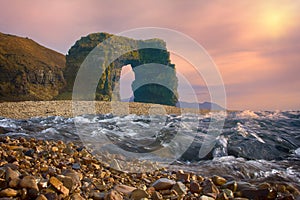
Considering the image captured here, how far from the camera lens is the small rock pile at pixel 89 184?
10.2 feet

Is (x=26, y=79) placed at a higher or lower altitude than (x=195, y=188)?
higher

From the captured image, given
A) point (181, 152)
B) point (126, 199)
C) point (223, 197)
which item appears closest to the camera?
point (126, 199)

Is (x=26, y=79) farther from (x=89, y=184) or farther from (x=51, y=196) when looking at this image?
(x=51, y=196)

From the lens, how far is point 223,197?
3725 millimetres

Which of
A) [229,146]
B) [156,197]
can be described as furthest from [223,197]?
[229,146]

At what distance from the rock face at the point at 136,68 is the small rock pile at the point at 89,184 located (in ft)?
162

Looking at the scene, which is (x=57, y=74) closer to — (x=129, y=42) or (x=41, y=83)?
(x=41, y=83)

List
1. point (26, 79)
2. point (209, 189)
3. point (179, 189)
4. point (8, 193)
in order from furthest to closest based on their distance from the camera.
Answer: point (26, 79), point (209, 189), point (179, 189), point (8, 193)

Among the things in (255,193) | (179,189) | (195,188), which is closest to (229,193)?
(255,193)

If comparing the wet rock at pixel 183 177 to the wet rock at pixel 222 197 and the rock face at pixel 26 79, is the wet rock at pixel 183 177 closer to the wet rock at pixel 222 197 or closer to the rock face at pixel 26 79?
the wet rock at pixel 222 197

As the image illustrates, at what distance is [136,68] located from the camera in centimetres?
7056

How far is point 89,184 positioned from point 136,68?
6769 centimetres

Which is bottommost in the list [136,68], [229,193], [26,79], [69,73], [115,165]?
[115,165]

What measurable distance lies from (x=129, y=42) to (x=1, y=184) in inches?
2660
